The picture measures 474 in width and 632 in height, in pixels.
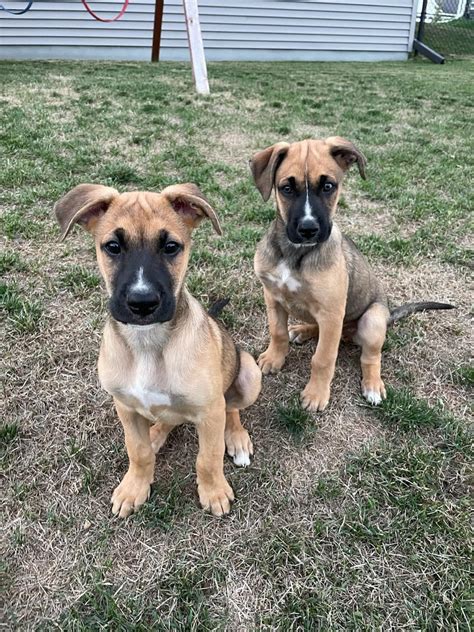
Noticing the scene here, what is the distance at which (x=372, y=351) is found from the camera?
152 inches

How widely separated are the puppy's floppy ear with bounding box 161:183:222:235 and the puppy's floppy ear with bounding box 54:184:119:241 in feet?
0.96

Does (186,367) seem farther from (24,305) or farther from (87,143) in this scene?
(87,143)

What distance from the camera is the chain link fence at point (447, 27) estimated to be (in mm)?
25109

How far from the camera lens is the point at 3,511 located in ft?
9.65

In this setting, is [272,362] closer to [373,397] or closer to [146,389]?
[373,397]

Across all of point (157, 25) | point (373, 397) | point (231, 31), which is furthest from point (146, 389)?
point (231, 31)

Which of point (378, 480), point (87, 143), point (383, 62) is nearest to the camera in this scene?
point (378, 480)

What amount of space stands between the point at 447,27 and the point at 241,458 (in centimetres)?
3600

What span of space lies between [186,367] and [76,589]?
124 cm

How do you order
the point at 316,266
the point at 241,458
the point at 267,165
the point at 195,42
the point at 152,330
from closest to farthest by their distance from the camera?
the point at 152,330 < the point at 241,458 < the point at 316,266 < the point at 267,165 < the point at 195,42

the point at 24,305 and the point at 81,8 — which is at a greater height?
the point at 81,8

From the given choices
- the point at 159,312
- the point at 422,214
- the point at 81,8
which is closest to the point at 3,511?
the point at 159,312

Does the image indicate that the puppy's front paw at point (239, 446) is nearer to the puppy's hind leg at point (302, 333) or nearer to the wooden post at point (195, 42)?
the puppy's hind leg at point (302, 333)

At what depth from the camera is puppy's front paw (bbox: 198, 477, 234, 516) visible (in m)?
2.99
